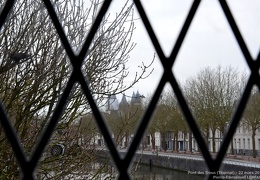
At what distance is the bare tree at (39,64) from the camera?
5488mm

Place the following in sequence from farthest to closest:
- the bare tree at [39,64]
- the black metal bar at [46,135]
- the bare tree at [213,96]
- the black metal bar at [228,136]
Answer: the bare tree at [213,96]
the bare tree at [39,64]
the black metal bar at [228,136]
the black metal bar at [46,135]

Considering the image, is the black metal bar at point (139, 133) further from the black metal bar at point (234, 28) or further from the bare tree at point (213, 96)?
the bare tree at point (213, 96)

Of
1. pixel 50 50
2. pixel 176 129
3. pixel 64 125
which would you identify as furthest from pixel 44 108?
pixel 176 129

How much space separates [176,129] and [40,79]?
22.4 m

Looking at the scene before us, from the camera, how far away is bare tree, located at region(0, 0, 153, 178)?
5.49 m

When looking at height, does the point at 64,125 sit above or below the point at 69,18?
below

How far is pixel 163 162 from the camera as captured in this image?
29.3 meters

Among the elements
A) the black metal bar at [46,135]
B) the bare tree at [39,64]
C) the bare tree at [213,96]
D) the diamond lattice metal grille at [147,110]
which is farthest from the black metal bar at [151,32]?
the bare tree at [213,96]

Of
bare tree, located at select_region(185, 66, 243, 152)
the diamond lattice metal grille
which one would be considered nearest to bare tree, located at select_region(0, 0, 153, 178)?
the diamond lattice metal grille

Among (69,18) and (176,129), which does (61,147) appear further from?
(176,129)

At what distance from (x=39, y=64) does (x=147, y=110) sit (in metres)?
4.89

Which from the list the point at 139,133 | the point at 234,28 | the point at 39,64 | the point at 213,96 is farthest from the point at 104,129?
the point at 213,96

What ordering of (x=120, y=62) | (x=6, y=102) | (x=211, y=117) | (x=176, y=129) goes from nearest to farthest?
(x=6, y=102), (x=120, y=62), (x=211, y=117), (x=176, y=129)

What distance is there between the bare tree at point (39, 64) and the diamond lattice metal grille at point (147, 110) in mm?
4371
